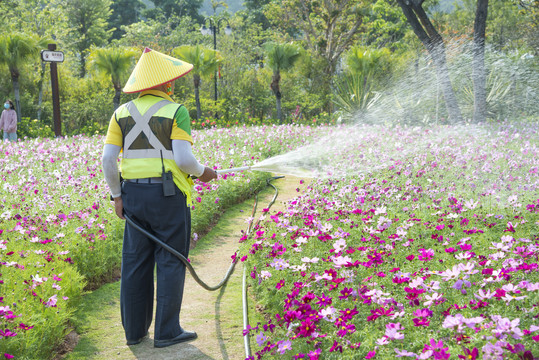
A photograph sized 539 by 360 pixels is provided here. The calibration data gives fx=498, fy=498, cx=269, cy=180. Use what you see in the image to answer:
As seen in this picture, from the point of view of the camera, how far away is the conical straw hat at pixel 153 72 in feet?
11.7

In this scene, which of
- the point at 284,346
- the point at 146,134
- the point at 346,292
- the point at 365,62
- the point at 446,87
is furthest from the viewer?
the point at 365,62

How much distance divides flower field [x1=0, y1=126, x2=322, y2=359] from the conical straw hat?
161 cm

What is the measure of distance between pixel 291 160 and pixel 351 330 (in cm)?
522

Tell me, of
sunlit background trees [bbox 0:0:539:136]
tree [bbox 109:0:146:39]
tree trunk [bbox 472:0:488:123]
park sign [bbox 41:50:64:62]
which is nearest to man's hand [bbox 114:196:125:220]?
park sign [bbox 41:50:64:62]

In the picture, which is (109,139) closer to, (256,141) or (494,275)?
(494,275)

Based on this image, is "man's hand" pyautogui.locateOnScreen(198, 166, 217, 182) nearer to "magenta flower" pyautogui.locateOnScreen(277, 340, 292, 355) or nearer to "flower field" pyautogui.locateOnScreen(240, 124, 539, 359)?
"flower field" pyautogui.locateOnScreen(240, 124, 539, 359)

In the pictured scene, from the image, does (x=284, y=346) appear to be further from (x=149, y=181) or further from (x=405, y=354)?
(x=149, y=181)

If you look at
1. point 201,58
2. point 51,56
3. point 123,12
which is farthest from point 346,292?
point 123,12

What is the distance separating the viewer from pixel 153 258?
383cm

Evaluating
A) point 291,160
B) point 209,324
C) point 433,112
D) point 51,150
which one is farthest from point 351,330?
point 433,112

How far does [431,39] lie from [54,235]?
13.3 metres

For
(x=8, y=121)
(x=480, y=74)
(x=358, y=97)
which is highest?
(x=480, y=74)

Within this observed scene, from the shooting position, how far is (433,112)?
57.8ft

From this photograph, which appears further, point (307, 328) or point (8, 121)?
point (8, 121)
